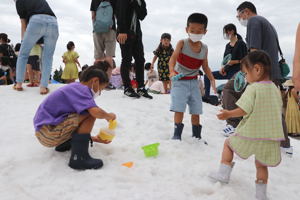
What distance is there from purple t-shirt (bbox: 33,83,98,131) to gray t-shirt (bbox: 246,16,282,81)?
2.25m

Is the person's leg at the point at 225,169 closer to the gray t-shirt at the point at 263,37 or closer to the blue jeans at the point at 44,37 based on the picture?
the gray t-shirt at the point at 263,37

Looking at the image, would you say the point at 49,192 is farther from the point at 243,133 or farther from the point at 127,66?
the point at 127,66

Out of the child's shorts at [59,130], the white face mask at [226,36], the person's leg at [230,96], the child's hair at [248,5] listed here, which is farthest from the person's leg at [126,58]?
the child's shorts at [59,130]

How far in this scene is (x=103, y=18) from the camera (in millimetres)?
5098

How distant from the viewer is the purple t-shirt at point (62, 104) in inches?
93.1

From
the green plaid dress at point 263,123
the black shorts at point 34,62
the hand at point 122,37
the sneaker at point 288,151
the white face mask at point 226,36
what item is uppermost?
the white face mask at point 226,36

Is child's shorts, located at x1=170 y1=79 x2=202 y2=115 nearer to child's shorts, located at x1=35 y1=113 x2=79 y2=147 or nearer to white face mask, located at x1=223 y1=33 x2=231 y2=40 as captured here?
child's shorts, located at x1=35 y1=113 x2=79 y2=147

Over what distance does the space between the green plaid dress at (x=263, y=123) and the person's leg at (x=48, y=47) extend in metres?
3.74

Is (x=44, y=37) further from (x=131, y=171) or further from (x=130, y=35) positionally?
(x=131, y=171)

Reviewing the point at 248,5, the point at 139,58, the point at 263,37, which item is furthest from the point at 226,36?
the point at 139,58

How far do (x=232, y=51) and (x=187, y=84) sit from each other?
5.50 ft

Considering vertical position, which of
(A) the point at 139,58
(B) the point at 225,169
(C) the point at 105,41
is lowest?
(B) the point at 225,169

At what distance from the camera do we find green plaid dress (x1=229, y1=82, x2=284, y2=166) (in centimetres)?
216

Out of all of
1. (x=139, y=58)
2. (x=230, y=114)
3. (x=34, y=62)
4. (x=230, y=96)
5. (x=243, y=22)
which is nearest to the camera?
(x=230, y=114)
